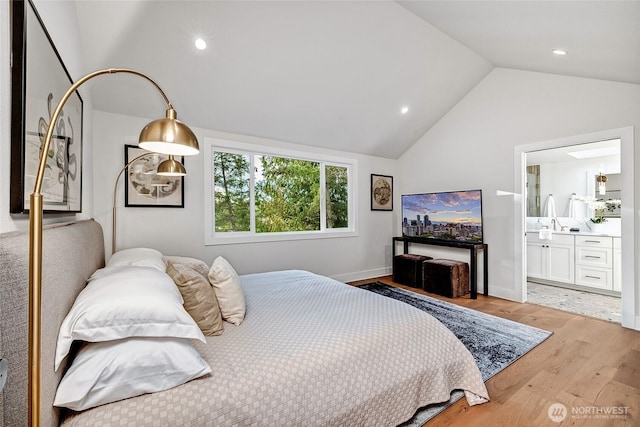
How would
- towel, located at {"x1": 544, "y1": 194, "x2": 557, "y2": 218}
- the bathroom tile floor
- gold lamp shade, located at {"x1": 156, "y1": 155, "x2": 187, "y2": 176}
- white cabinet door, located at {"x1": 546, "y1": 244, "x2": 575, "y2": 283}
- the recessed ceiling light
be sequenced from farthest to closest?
1. towel, located at {"x1": 544, "y1": 194, "x2": 557, "y2": 218}
2. white cabinet door, located at {"x1": 546, "y1": 244, "x2": 575, "y2": 283}
3. the bathroom tile floor
4. the recessed ceiling light
5. gold lamp shade, located at {"x1": 156, "y1": 155, "x2": 187, "y2": 176}

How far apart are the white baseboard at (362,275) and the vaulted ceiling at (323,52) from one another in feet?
7.48

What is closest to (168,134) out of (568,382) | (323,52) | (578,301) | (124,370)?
(124,370)

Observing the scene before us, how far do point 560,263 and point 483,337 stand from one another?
290cm

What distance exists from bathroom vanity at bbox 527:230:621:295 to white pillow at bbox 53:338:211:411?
533 cm

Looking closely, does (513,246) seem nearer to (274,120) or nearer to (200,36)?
(274,120)

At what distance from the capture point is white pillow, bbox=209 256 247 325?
69.0 inches

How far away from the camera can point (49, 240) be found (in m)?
1.05

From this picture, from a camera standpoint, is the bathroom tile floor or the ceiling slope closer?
the ceiling slope

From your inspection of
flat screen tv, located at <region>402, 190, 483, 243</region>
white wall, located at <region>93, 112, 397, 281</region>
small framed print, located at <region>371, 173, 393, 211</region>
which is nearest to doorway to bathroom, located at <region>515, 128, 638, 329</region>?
flat screen tv, located at <region>402, 190, 483, 243</region>

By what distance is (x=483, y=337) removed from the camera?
8.89 ft

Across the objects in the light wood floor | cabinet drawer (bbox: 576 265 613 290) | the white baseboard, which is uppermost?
cabinet drawer (bbox: 576 265 613 290)

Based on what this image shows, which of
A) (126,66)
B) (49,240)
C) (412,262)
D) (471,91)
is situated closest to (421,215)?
(412,262)

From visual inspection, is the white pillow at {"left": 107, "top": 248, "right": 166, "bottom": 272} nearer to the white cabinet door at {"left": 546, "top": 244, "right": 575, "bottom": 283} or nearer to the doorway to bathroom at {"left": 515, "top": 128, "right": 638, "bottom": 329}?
the doorway to bathroom at {"left": 515, "top": 128, "right": 638, "bottom": 329}

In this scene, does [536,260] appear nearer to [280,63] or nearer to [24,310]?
[280,63]
